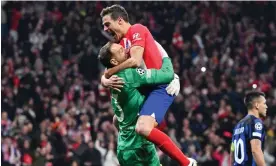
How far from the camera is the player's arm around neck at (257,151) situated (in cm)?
994

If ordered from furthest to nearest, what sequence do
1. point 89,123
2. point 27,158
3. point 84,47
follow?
point 84,47 < point 89,123 < point 27,158

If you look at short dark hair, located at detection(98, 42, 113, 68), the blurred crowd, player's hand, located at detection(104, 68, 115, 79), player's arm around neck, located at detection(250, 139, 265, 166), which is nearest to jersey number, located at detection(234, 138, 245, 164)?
player's arm around neck, located at detection(250, 139, 265, 166)

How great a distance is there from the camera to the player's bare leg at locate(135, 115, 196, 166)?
8555 mm

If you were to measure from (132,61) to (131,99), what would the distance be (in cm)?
40

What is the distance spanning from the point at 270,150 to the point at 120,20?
11114 mm

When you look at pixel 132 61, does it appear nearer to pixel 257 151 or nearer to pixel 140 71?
pixel 140 71

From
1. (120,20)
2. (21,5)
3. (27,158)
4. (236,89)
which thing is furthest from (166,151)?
(21,5)

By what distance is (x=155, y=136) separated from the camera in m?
8.67

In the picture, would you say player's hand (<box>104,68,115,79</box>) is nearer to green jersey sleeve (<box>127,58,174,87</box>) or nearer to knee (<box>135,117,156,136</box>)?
green jersey sleeve (<box>127,58,174,87</box>)

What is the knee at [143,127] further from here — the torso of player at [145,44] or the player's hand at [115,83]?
the torso of player at [145,44]

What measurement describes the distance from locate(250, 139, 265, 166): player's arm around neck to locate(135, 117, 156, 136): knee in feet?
6.15

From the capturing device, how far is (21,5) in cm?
2528

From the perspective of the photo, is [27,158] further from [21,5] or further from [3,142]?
[21,5]

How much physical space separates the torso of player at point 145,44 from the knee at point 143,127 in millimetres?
704
